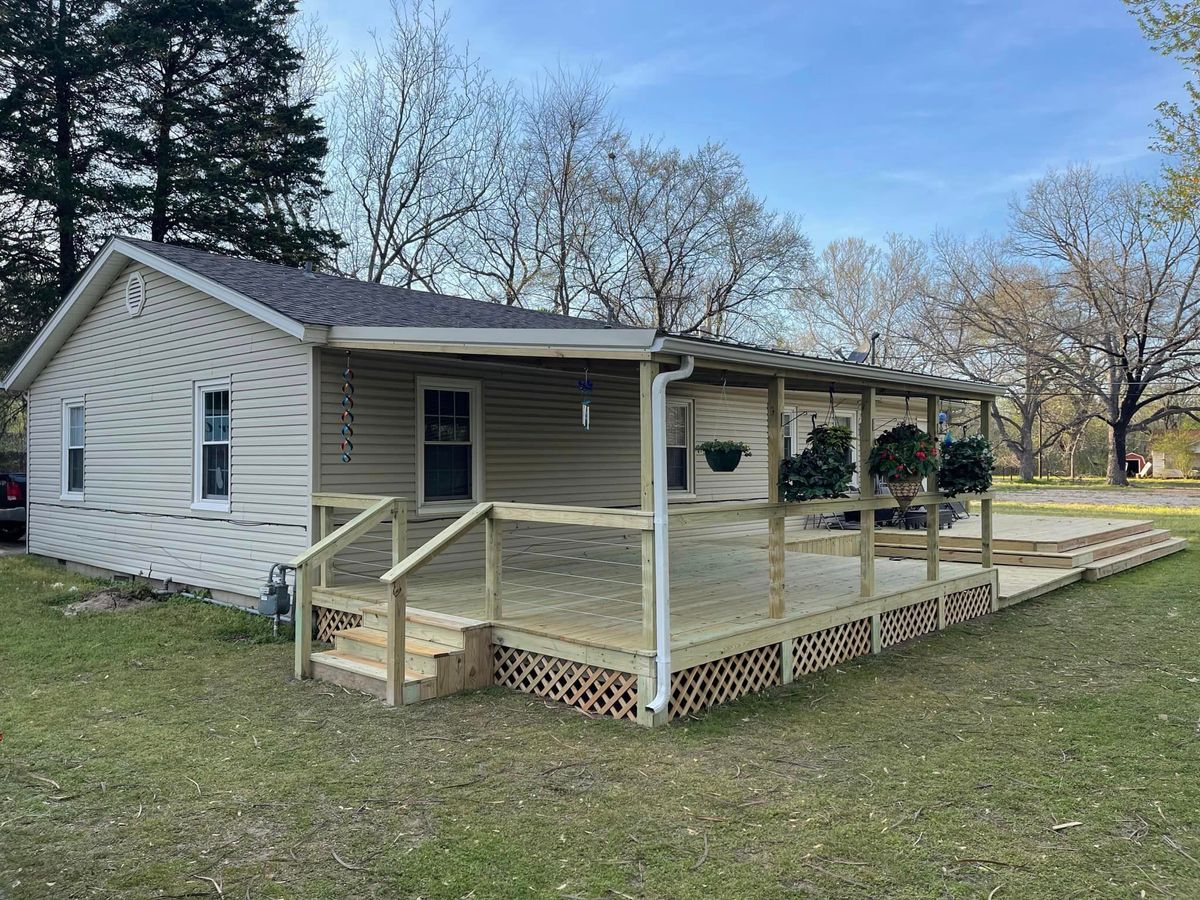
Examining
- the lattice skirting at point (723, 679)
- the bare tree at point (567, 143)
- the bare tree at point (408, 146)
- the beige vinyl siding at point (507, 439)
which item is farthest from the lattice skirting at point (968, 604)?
the bare tree at point (567, 143)

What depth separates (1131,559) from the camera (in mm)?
12141

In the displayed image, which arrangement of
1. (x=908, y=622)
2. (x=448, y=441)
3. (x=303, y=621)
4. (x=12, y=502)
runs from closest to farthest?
(x=303, y=621), (x=908, y=622), (x=448, y=441), (x=12, y=502)

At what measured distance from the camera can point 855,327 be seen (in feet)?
129

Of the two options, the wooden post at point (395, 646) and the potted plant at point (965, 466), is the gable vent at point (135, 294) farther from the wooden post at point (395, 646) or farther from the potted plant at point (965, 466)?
the potted plant at point (965, 466)

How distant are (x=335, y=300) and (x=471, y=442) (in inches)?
84.1

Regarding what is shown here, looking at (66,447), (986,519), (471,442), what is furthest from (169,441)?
(986,519)

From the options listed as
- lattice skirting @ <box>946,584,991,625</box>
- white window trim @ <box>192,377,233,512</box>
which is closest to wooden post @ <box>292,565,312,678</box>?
white window trim @ <box>192,377,233,512</box>

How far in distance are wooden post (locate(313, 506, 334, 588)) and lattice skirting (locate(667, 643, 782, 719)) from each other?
3637 millimetres

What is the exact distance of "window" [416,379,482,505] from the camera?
27.4ft

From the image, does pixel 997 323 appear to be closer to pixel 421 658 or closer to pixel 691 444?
pixel 691 444

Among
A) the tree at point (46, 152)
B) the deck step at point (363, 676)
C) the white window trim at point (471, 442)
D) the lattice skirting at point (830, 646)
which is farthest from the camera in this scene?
the tree at point (46, 152)

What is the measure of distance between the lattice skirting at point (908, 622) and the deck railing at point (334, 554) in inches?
167

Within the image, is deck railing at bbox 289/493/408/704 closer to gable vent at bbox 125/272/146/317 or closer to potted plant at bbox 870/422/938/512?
potted plant at bbox 870/422/938/512

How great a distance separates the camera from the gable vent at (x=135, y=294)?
985 centimetres
